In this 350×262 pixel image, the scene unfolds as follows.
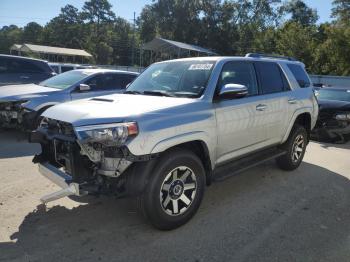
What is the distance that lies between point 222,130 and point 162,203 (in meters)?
1.23

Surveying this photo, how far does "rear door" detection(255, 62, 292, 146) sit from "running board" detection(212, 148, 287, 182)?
0.56 ft

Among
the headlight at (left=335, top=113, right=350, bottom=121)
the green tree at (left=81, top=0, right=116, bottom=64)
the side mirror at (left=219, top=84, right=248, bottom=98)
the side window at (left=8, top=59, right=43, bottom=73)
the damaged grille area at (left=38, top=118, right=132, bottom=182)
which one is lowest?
the headlight at (left=335, top=113, right=350, bottom=121)

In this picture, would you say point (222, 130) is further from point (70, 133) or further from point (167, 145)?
point (70, 133)

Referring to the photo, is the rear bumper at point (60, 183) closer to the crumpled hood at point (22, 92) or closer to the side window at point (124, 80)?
the crumpled hood at point (22, 92)

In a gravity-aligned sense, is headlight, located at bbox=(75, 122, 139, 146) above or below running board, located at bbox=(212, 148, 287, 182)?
above

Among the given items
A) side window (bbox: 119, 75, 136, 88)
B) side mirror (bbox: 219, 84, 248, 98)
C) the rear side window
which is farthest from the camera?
side window (bbox: 119, 75, 136, 88)

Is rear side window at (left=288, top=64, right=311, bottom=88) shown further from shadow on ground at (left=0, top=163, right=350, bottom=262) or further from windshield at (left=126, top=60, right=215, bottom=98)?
windshield at (left=126, top=60, right=215, bottom=98)

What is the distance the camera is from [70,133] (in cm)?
371

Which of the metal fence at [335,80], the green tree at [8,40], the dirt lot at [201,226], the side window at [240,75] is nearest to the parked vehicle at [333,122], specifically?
the dirt lot at [201,226]

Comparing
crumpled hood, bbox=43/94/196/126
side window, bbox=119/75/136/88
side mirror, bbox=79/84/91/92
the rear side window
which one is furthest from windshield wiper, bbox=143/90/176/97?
side window, bbox=119/75/136/88

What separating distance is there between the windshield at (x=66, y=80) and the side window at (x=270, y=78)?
4593 millimetres

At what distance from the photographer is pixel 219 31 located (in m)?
51.5

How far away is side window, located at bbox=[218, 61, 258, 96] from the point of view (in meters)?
4.58

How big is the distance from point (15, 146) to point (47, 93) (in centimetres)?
131
